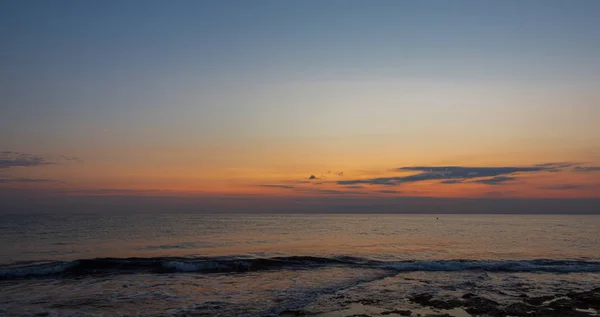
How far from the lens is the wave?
29.4 m

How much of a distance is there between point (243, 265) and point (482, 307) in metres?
19.6


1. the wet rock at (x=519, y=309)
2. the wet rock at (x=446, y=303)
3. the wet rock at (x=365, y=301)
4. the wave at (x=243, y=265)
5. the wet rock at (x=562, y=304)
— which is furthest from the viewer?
the wave at (x=243, y=265)

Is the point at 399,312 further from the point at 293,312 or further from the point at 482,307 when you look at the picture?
the point at 293,312

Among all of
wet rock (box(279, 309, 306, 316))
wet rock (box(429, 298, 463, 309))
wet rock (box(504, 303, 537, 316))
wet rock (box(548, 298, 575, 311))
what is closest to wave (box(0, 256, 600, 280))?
wet rock (box(548, 298, 575, 311))

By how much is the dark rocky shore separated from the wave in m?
10.7

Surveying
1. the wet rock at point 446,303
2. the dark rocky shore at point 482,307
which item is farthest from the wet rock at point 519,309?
the wet rock at point 446,303

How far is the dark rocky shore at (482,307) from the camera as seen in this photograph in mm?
16234

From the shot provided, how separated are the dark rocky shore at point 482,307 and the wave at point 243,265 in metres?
10.7

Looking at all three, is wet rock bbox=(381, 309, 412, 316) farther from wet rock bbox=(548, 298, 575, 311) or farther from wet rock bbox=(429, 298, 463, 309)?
Result: wet rock bbox=(548, 298, 575, 311)

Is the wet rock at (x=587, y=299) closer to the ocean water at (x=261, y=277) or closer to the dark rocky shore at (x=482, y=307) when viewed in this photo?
the dark rocky shore at (x=482, y=307)

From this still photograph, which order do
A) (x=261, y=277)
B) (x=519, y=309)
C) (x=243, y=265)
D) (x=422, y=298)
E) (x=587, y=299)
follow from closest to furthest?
(x=519, y=309), (x=587, y=299), (x=422, y=298), (x=261, y=277), (x=243, y=265)

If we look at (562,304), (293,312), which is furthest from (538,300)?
(293,312)

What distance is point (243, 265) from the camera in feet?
106

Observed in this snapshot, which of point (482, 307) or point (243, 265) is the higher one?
point (482, 307)
